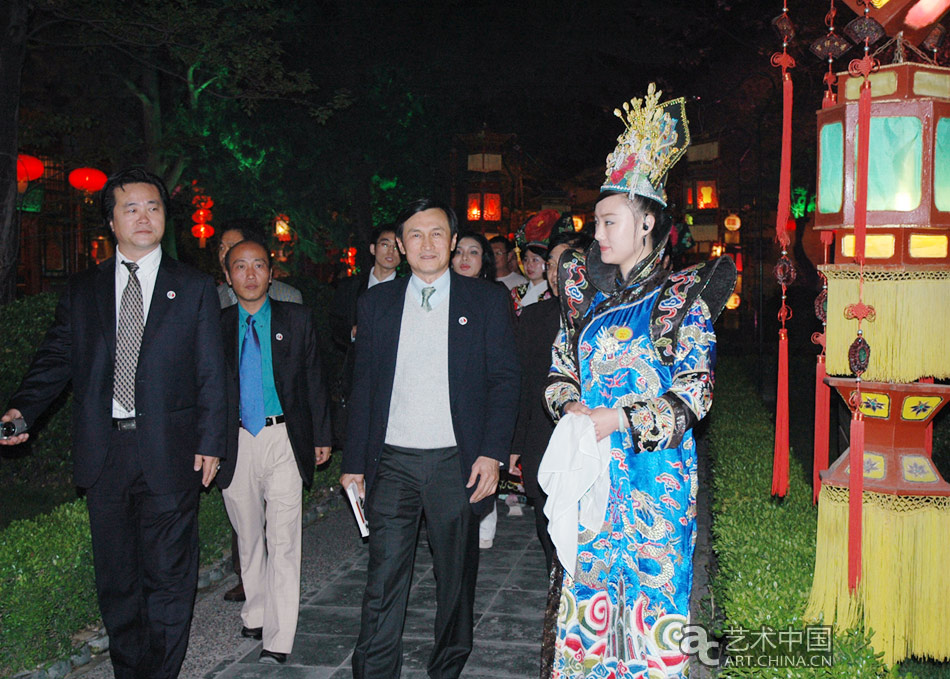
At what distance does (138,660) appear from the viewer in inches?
A: 166

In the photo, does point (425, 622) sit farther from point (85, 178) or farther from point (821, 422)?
point (85, 178)

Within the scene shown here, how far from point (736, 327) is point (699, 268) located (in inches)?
1291

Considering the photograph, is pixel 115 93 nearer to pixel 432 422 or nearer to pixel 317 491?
pixel 317 491

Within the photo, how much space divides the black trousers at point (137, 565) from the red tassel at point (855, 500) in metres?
3.08

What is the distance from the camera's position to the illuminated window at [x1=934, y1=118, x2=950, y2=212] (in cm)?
383

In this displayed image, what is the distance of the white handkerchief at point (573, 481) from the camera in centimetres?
307

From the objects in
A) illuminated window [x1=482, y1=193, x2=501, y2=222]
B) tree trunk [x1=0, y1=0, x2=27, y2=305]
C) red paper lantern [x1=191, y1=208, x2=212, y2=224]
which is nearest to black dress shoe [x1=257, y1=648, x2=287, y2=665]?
tree trunk [x1=0, y1=0, x2=27, y2=305]

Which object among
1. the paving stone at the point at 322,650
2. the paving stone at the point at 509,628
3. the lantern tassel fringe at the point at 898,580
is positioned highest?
the lantern tassel fringe at the point at 898,580

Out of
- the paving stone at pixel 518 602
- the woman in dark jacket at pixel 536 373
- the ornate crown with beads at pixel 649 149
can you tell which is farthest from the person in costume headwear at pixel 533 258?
the ornate crown with beads at pixel 649 149

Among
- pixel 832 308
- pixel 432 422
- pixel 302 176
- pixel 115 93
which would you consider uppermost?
pixel 115 93

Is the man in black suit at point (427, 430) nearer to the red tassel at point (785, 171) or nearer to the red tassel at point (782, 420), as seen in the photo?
the red tassel at point (782, 420)

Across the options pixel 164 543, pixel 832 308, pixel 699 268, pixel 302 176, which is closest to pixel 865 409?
pixel 832 308

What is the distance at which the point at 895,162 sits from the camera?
3.85 m

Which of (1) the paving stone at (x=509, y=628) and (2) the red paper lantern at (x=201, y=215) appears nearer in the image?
(1) the paving stone at (x=509, y=628)
